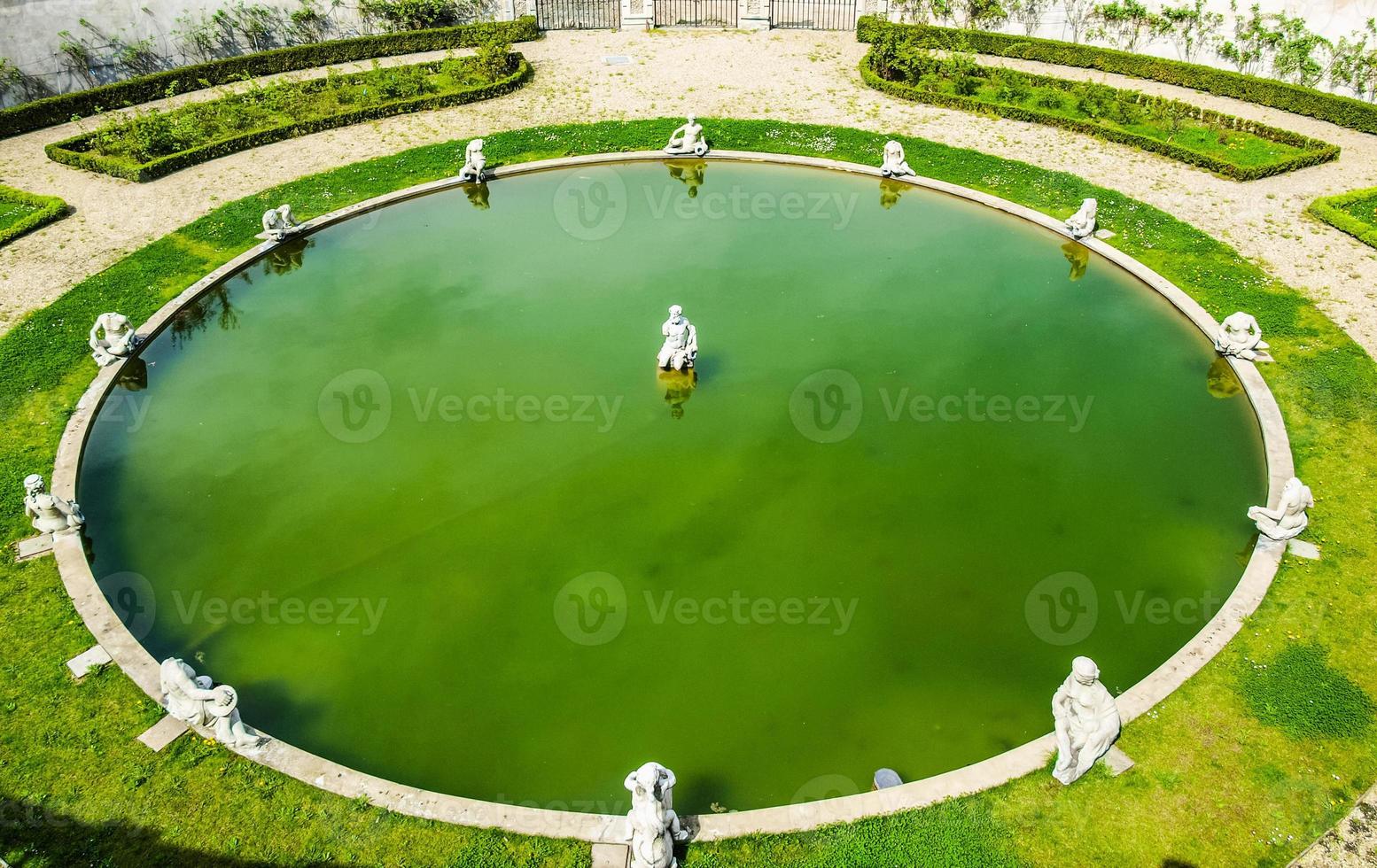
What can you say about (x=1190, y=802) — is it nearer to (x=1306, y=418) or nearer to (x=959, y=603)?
(x=959, y=603)

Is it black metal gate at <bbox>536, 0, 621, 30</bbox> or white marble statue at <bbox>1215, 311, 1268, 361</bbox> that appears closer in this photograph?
white marble statue at <bbox>1215, 311, 1268, 361</bbox>

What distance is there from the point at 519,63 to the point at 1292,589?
36.9 meters

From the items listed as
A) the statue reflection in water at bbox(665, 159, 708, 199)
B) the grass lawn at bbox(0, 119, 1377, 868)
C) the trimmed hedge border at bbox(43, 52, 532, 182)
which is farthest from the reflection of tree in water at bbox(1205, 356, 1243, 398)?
the trimmed hedge border at bbox(43, 52, 532, 182)

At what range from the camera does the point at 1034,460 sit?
2031 centimetres

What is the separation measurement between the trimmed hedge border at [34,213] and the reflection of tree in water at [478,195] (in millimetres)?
13134

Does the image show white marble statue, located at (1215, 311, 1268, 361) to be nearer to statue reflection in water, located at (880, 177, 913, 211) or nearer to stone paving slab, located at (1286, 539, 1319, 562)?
stone paving slab, located at (1286, 539, 1319, 562)

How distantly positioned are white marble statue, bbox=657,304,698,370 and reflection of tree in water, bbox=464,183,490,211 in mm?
12242

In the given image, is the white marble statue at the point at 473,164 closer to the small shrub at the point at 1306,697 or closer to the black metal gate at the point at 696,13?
the black metal gate at the point at 696,13

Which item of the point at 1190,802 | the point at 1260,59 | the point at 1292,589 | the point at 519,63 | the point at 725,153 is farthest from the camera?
the point at 519,63

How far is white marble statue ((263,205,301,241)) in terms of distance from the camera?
1117 inches

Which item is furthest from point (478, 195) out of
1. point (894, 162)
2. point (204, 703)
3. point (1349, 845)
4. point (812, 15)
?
point (1349, 845)

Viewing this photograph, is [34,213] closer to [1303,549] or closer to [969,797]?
[969,797]

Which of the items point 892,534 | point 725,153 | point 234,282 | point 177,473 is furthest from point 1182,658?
point 234,282

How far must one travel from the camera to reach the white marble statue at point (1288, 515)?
55.8 feet
